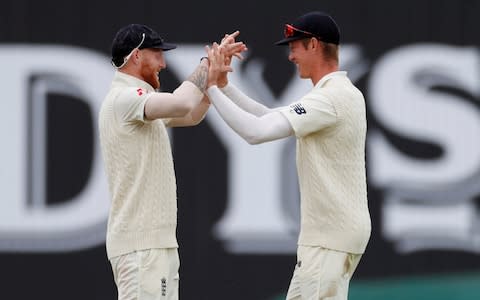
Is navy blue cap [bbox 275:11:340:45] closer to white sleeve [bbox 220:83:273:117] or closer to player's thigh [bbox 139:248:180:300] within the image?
white sleeve [bbox 220:83:273:117]

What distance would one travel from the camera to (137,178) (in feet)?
17.2

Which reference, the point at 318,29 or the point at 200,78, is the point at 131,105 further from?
the point at 318,29

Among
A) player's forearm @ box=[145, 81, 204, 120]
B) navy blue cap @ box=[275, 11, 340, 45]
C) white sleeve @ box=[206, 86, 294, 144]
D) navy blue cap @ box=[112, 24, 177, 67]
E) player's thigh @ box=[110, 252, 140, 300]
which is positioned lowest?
player's thigh @ box=[110, 252, 140, 300]

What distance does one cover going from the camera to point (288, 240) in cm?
793

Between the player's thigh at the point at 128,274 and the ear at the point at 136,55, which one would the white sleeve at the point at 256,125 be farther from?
the player's thigh at the point at 128,274

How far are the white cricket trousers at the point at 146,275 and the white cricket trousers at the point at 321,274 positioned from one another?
0.54 m

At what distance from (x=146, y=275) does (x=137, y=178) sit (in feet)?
1.33

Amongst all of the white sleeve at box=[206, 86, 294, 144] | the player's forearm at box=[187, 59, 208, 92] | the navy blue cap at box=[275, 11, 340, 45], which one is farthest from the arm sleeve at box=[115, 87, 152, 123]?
the navy blue cap at box=[275, 11, 340, 45]

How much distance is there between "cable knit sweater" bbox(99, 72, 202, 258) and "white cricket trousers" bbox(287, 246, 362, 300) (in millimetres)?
560

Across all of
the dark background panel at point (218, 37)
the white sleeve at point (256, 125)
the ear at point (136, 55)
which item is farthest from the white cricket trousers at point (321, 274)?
the dark background panel at point (218, 37)

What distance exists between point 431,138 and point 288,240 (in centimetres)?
111

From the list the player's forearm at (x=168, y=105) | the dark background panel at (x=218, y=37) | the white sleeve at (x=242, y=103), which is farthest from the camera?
the dark background panel at (x=218, y=37)

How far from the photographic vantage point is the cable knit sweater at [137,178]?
523cm

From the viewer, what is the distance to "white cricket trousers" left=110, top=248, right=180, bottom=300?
5184 mm
